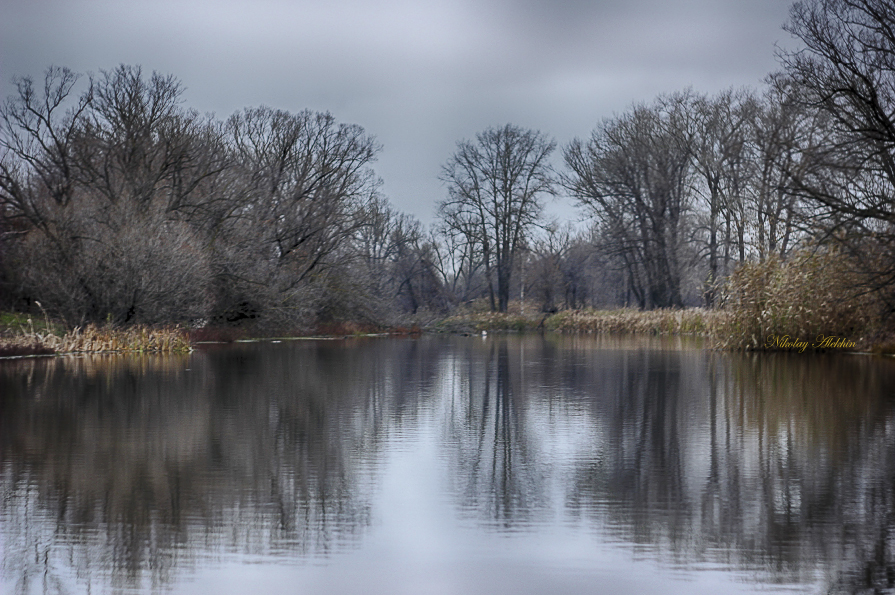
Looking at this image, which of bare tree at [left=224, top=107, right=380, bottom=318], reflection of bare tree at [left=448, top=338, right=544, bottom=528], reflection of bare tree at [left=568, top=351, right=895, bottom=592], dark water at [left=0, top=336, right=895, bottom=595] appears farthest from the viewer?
bare tree at [left=224, top=107, right=380, bottom=318]

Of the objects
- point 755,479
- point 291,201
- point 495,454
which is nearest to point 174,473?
point 495,454

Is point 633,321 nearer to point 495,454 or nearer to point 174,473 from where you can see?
point 495,454

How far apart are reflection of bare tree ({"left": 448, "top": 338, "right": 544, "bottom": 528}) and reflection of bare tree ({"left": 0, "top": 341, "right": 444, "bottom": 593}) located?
0.75 meters

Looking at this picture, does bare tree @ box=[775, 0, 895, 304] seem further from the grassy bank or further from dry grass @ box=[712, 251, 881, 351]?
the grassy bank

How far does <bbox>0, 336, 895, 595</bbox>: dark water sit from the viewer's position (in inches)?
166

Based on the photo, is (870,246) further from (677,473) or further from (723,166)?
(723,166)

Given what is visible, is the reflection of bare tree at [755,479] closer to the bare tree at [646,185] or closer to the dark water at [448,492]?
the dark water at [448,492]

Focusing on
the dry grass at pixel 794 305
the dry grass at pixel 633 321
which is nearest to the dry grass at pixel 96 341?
the dry grass at pixel 794 305

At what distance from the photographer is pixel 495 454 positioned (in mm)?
7656

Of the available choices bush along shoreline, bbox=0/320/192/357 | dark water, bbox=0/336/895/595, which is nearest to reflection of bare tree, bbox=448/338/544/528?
dark water, bbox=0/336/895/595

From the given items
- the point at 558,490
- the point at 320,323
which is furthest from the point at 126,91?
the point at 558,490

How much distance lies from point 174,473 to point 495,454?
263 centimetres

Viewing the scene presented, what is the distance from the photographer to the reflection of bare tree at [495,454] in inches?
222

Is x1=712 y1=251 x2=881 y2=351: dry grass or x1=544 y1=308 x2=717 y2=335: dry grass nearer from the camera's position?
x1=712 y1=251 x2=881 y2=351: dry grass
